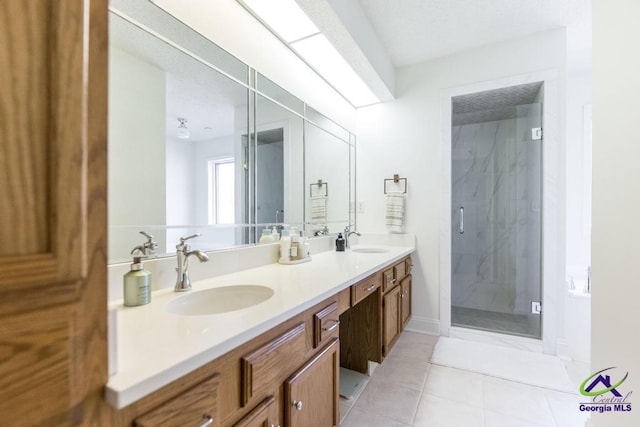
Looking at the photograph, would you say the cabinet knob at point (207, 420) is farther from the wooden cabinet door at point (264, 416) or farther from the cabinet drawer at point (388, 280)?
the cabinet drawer at point (388, 280)

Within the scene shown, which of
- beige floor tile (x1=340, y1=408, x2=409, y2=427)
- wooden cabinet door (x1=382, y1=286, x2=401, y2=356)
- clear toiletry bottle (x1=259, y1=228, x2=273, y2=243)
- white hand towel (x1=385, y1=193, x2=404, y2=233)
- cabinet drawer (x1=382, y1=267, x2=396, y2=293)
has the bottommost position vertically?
beige floor tile (x1=340, y1=408, x2=409, y2=427)

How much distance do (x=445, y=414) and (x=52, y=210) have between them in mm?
1921

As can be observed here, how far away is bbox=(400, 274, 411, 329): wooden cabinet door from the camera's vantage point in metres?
2.20

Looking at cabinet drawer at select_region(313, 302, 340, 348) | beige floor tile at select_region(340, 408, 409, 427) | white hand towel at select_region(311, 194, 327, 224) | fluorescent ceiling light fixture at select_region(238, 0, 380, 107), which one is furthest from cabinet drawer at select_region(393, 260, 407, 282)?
fluorescent ceiling light fixture at select_region(238, 0, 380, 107)

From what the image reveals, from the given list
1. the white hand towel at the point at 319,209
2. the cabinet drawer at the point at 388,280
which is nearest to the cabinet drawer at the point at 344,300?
the cabinet drawer at the point at 388,280

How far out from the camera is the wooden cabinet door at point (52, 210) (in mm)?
A: 357

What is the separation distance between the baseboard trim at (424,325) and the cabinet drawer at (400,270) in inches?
22.5

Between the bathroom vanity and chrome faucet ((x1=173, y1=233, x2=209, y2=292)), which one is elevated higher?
chrome faucet ((x1=173, y1=233, x2=209, y2=292))

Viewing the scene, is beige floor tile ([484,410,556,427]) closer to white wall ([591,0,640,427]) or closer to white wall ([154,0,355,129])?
white wall ([591,0,640,427])

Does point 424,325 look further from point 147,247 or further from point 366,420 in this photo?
point 147,247

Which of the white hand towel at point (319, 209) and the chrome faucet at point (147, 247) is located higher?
the white hand towel at point (319, 209)

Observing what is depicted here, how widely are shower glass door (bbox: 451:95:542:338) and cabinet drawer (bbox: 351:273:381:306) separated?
1422mm

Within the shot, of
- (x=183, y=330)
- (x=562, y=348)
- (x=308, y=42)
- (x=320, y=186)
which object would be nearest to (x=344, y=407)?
(x=183, y=330)

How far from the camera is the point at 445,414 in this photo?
152 centimetres
